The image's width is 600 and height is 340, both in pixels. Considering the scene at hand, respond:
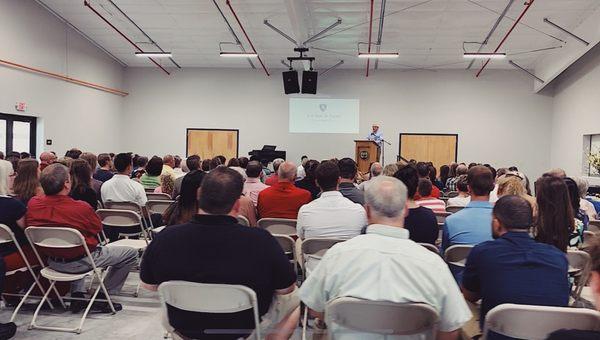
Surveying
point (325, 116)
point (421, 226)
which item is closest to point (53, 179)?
point (421, 226)

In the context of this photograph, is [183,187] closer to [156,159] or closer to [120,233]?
[120,233]

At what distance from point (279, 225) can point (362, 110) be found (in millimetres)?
11842

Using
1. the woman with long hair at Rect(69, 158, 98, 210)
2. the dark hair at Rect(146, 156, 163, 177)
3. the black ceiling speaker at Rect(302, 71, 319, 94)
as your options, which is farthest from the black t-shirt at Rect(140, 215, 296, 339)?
the black ceiling speaker at Rect(302, 71, 319, 94)

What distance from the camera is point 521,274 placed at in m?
2.10

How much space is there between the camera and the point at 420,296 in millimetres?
1801

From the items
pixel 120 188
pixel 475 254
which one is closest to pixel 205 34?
pixel 120 188

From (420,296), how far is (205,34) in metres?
12.3

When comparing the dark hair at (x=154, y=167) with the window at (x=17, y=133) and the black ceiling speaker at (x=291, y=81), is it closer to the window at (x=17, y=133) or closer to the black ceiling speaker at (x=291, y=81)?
the window at (x=17, y=133)

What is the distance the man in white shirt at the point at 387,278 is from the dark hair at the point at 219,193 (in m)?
0.55

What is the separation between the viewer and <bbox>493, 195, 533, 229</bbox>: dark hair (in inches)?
89.6

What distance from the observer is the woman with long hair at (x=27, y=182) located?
13.5 feet

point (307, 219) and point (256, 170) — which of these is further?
point (256, 170)

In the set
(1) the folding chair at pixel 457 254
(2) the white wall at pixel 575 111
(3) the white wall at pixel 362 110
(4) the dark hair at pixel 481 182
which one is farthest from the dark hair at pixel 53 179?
(3) the white wall at pixel 362 110

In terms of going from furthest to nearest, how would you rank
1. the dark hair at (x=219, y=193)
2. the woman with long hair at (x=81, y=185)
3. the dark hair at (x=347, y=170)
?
1. the dark hair at (x=347, y=170)
2. the woman with long hair at (x=81, y=185)
3. the dark hair at (x=219, y=193)
